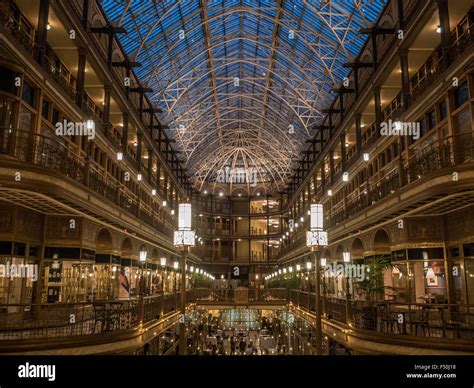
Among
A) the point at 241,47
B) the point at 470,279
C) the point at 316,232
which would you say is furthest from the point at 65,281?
the point at 241,47

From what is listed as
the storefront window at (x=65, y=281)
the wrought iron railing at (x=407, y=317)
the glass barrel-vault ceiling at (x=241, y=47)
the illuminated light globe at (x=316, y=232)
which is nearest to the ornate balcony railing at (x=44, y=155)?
the storefront window at (x=65, y=281)

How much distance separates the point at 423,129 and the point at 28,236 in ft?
53.7

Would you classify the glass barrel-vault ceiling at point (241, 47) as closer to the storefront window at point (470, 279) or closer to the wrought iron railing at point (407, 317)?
the storefront window at point (470, 279)

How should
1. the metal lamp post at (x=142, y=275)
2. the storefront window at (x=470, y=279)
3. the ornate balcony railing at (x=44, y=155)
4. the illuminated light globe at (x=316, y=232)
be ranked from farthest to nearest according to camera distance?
1. the metal lamp post at (x=142, y=275)
2. the storefront window at (x=470, y=279)
3. the illuminated light globe at (x=316, y=232)
4. the ornate balcony railing at (x=44, y=155)

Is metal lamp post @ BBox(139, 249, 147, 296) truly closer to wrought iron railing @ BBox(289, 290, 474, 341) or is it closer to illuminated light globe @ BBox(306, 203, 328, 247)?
illuminated light globe @ BBox(306, 203, 328, 247)

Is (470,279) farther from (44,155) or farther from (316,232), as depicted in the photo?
(44,155)

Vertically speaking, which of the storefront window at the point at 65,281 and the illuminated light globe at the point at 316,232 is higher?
the illuminated light globe at the point at 316,232

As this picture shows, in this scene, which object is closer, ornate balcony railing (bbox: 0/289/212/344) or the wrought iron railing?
the wrought iron railing

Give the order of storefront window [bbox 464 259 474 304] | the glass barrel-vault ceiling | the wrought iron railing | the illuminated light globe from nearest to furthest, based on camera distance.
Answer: the wrought iron railing → the illuminated light globe → storefront window [bbox 464 259 474 304] → the glass barrel-vault ceiling

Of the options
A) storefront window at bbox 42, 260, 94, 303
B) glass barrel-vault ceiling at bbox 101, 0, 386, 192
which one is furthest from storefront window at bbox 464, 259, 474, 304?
storefront window at bbox 42, 260, 94, 303

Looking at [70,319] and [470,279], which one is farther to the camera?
[470,279]

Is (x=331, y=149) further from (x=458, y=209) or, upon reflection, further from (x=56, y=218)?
(x=56, y=218)

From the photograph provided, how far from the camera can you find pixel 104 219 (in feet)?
61.3

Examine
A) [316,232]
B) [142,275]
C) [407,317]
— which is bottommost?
[407,317]
